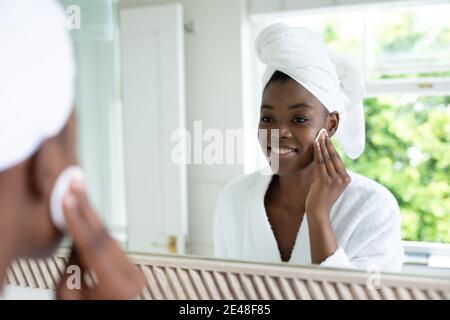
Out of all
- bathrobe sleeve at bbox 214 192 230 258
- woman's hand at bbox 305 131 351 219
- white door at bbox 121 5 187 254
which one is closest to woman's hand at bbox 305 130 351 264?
woman's hand at bbox 305 131 351 219

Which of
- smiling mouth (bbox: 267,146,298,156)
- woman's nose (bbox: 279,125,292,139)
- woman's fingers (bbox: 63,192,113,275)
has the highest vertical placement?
woman's nose (bbox: 279,125,292,139)

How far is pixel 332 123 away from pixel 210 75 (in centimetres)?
33

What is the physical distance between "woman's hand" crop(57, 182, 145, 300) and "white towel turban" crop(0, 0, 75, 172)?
33 mm

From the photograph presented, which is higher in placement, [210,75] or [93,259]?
[210,75]

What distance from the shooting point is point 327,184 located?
1.14ft

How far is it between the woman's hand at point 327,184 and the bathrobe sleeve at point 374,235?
35 millimetres

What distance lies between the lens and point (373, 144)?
0.52m

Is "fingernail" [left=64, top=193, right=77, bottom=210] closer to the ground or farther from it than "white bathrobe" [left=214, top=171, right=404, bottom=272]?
farther from it

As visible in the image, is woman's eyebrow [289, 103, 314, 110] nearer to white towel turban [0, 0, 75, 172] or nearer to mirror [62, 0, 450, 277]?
mirror [62, 0, 450, 277]

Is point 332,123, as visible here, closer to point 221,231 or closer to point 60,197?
point 221,231

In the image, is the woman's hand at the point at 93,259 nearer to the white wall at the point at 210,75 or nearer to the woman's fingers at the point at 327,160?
the woman's fingers at the point at 327,160

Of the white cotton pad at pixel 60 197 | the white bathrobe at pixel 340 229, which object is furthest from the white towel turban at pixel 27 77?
the white bathrobe at pixel 340 229

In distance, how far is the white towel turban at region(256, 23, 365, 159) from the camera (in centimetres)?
39

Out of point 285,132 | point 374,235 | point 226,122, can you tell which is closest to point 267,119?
point 285,132
